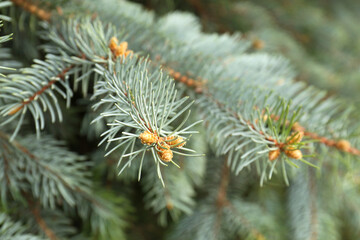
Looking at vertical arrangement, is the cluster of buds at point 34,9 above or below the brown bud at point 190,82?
below

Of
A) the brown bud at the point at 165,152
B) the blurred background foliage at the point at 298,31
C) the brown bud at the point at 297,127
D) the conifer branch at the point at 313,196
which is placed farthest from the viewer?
the blurred background foliage at the point at 298,31

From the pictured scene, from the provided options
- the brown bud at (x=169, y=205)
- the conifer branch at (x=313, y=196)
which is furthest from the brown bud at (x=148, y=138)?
the conifer branch at (x=313, y=196)

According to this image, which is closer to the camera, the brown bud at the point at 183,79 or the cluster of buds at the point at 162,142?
the cluster of buds at the point at 162,142

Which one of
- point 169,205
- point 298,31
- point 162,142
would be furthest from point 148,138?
point 298,31

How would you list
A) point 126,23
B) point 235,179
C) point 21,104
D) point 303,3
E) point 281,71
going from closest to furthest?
1. point 21,104
2. point 126,23
3. point 281,71
4. point 235,179
5. point 303,3

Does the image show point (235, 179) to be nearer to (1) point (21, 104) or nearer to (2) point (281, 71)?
(2) point (281, 71)

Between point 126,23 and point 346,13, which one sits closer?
point 126,23

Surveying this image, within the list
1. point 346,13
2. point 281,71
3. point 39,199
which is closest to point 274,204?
point 281,71

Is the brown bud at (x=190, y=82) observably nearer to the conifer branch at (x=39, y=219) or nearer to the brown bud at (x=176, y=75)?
the brown bud at (x=176, y=75)

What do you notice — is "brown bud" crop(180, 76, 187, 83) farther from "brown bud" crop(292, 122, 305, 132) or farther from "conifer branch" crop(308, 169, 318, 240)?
"conifer branch" crop(308, 169, 318, 240)
